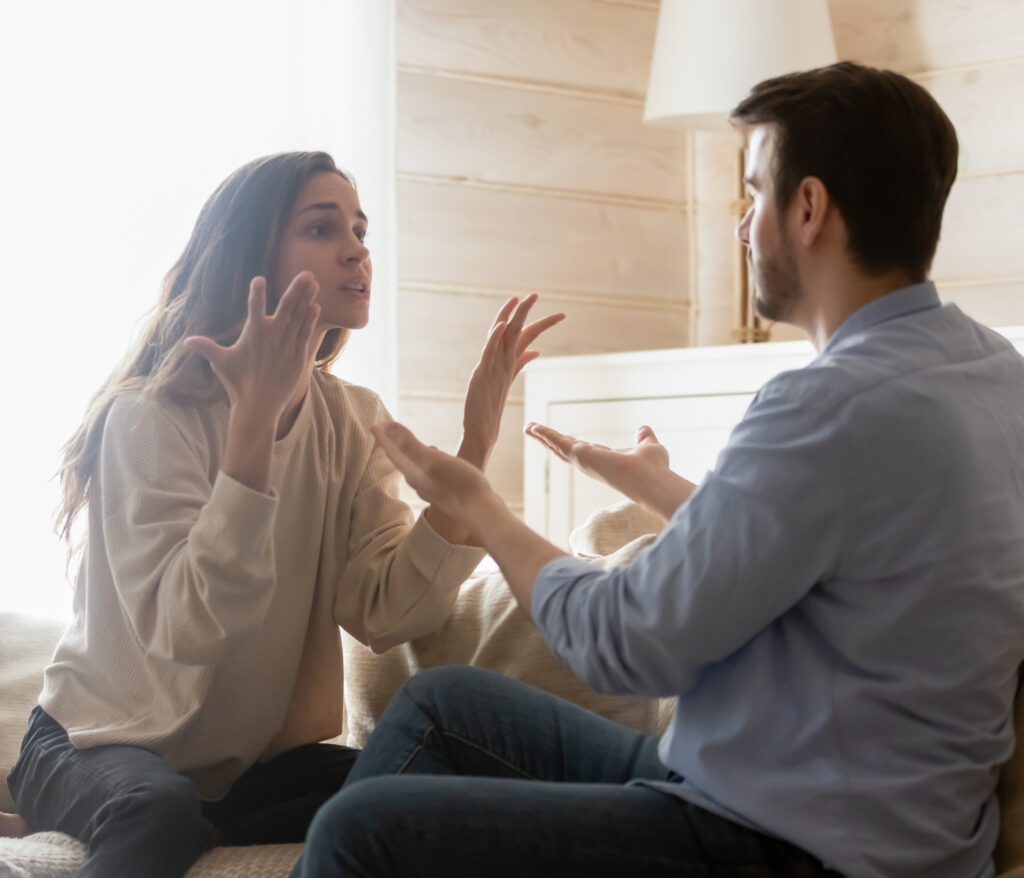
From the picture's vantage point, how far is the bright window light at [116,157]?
2586 mm

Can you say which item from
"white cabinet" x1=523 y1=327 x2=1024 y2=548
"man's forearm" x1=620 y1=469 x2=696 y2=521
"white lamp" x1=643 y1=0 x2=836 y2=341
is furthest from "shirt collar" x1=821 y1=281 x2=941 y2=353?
"white lamp" x1=643 y1=0 x2=836 y2=341

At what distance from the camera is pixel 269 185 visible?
1.52 meters

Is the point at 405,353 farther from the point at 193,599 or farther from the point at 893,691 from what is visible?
the point at 893,691

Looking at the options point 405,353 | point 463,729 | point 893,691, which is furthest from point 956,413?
point 405,353

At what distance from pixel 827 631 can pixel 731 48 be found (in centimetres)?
201

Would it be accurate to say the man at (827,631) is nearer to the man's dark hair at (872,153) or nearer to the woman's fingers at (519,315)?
the man's dark hair at (872,153)

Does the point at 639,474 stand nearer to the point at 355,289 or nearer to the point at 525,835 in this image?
the point at 355,289

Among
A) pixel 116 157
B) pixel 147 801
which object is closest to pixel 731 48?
pixel 116 157

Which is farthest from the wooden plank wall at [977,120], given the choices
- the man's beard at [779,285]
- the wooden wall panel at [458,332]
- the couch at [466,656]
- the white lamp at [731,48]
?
the man's beard at [779,285]

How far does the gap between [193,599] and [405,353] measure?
1.82m

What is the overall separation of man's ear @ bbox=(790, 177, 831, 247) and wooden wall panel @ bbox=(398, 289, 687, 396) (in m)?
2.02

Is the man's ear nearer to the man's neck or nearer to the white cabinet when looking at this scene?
the man's neck

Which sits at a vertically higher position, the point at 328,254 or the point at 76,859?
the point at 328,254

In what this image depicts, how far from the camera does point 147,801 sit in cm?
125
